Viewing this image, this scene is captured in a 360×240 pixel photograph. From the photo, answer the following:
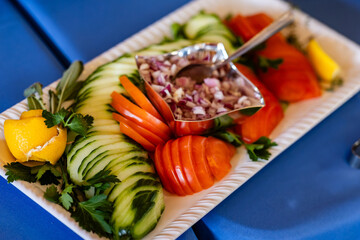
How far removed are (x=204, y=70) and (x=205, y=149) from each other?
0.38m

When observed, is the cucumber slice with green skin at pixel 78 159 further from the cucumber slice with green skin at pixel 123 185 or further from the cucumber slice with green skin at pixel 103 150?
the cucumber slice with green skin at pixel 123 185

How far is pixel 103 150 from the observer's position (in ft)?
4.23

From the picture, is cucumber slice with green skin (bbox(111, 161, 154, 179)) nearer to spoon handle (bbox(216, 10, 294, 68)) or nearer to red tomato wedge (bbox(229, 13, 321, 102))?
spoon handle (bbox(216, 10, 294, 68))

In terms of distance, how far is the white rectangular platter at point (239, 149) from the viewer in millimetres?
1267

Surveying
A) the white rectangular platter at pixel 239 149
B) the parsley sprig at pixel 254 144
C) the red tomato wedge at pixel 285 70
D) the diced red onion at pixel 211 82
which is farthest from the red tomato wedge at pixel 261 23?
the parsley sprig at pixel 254 144

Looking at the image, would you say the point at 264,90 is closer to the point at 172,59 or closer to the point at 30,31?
the point at 172,59

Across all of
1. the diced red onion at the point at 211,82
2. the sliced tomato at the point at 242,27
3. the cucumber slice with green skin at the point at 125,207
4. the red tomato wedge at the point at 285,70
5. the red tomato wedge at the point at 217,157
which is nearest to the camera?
the cucumber slice with green skin at the point at 125,207

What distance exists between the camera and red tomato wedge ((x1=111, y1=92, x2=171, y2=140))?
1373mm

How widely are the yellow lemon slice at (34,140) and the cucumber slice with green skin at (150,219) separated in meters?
0.36

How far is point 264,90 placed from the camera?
5.42ft

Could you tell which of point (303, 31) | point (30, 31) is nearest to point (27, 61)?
point (30, 31)

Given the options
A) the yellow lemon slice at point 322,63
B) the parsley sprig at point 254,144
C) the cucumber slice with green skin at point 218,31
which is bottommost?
the yellow lemon slice at point 322,63

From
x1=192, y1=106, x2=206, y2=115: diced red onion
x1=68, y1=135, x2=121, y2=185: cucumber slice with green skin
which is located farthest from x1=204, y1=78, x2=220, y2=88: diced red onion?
x1=68, y1=135, x2=121, y2=185: cucumber slice with green skin

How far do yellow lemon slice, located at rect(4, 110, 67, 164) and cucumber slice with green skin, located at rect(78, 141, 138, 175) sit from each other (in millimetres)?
106
